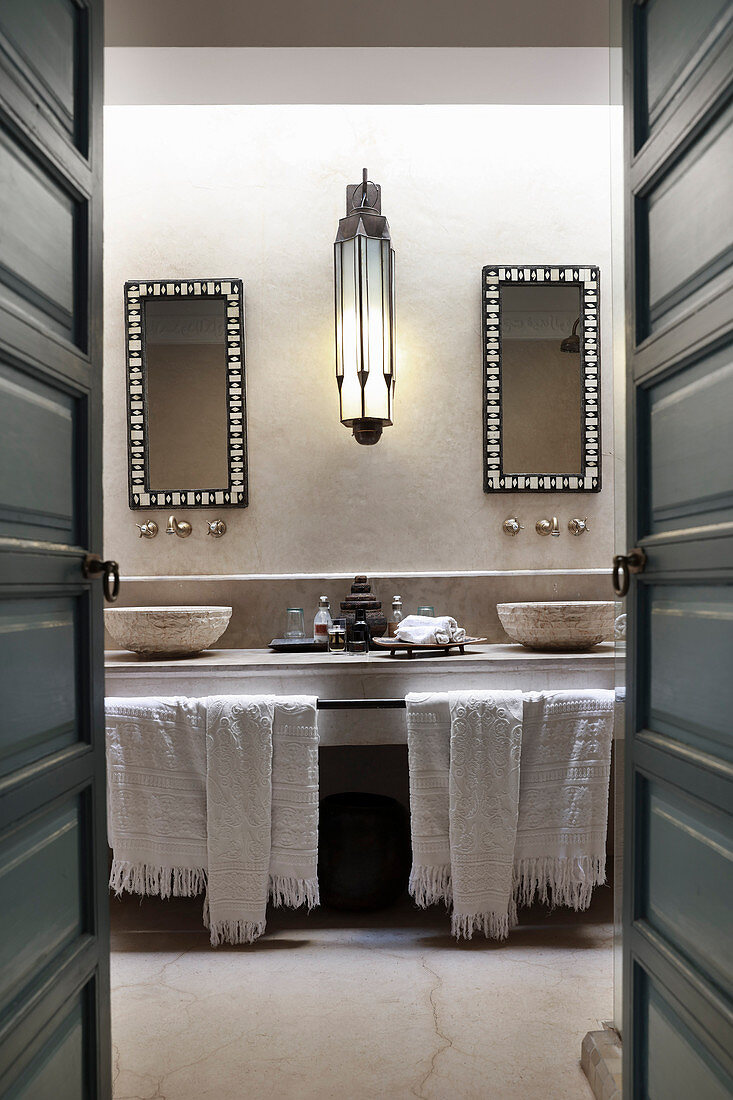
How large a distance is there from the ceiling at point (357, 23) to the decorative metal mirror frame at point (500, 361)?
42.1 inches

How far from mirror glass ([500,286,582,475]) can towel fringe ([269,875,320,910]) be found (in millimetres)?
1497

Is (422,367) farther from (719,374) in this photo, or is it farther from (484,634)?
(719,374)

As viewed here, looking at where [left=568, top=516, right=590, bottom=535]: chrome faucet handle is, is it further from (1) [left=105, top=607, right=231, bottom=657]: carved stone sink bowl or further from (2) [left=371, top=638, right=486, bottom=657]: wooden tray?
(1) [left=105, top=607, right=231, bottom=657]: carved stone sink bowl

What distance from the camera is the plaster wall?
2.82 metres

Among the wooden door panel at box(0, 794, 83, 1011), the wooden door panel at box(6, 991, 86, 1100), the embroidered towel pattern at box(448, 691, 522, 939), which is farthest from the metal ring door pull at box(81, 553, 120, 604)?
the embroidered towel pattern at box(448, 691, 522, 939)

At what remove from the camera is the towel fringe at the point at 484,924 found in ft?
6.96

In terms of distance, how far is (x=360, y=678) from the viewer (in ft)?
7.50

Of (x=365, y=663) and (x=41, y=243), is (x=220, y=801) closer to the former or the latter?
(x=365, y=663)

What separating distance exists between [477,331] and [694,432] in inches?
72.3

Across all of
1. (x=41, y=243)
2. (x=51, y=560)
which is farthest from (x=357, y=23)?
(x=51, y=560)

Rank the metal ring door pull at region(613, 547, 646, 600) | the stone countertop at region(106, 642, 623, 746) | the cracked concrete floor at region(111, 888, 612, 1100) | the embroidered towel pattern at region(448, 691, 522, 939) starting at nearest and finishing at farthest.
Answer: the metal ring door pull at region(613, 547, 646, 600), the cracked concrete floor at region(111, 888, 612, 1100), the embroidered towel pattern at region(448, 691, 522, 939), the stone countertop at region(106, 642, 623, 746)

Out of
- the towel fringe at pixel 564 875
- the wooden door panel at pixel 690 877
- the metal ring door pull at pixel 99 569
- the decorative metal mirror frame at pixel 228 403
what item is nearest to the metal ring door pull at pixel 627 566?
the wooden door panel at pixel 690 877

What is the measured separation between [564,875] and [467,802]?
338 mm

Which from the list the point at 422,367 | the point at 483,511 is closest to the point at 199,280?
the point at 422,367
